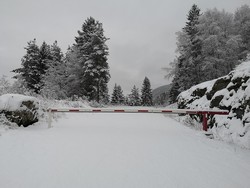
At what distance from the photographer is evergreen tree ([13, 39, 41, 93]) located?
3103cm

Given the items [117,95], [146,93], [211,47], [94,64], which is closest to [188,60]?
[211,47]

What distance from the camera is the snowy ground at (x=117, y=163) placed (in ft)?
Result: 10.2

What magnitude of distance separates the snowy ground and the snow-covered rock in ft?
4.10

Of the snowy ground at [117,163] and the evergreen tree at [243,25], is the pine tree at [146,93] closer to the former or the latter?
the evergreen tree at [243,25]

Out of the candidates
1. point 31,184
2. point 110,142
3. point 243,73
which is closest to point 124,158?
point 110,142

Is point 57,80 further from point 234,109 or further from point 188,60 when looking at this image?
point 234,109

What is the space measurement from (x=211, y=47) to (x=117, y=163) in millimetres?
22154

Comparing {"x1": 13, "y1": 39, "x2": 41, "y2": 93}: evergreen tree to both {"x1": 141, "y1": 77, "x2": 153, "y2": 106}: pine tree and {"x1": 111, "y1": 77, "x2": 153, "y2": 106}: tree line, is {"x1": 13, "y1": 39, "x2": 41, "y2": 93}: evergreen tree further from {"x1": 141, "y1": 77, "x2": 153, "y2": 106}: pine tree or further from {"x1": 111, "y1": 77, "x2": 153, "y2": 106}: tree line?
{"x1": 141, "y1": 77, "x2": 153, "y2": 106}: pine tree

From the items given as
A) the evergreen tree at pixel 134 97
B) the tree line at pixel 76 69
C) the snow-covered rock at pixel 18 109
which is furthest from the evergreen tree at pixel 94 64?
the evergreen tree at pixel 134 97

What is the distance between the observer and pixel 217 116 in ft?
23.6

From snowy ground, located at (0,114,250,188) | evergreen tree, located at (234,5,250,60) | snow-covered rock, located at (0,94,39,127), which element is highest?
evergreen tree, located at (234,5,250,60)

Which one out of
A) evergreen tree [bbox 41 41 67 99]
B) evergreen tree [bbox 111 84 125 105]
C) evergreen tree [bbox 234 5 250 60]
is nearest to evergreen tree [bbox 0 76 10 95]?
evergreen tree [bbox 41 41 67 99]

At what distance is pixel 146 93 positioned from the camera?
55344mm

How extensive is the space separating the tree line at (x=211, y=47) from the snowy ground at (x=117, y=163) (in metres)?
18.5
